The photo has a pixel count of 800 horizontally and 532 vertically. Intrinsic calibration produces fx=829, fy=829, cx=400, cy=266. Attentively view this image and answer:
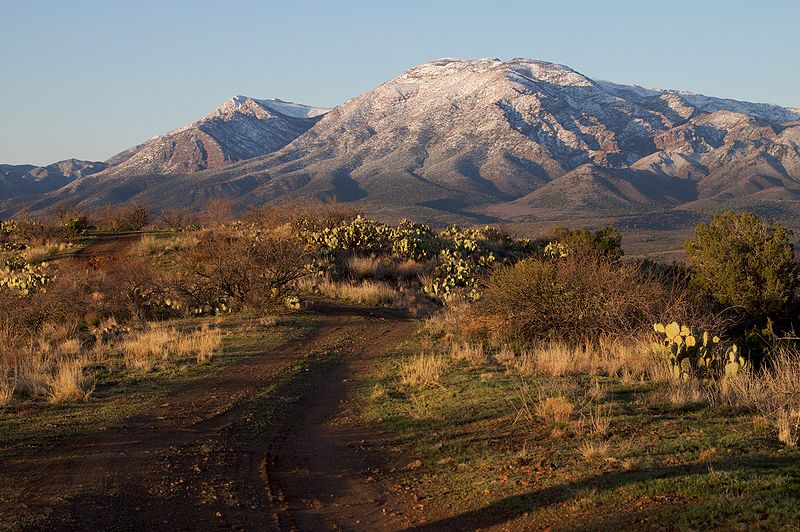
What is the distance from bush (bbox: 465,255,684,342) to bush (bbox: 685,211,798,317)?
4.28 metres

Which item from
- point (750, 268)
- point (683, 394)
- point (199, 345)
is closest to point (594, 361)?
point (683, 394)

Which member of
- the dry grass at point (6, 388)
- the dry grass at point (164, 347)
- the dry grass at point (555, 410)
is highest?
the dry grass at point (6, 388)

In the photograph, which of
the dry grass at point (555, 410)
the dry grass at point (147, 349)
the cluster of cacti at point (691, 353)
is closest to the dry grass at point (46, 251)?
the dry grass at point (147, 349)

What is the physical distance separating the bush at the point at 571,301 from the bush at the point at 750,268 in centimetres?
428

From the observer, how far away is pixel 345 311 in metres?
22.3

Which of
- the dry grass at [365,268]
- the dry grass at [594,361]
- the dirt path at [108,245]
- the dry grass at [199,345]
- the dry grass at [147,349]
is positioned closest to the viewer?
the dry grass at [594,361]

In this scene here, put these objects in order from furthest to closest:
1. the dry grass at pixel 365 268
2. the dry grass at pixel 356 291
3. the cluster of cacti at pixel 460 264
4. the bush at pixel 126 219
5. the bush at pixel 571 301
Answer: the bush at pixel 126 219, the dry grass at pixel 365 268, the cluster of cacti at pixel 460 264, the dry grass at pixel 356 291, the bush at pixel 571 301

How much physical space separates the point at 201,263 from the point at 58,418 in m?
15.9

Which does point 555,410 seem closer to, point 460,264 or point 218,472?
point 218,472

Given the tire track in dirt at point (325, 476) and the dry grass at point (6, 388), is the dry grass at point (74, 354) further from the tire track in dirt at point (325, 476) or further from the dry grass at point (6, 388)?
the tire track in dirt at point (325, 476)

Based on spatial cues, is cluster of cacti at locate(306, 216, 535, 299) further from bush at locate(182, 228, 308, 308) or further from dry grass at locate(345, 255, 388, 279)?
bush at locate(182, 228, 308, 308)

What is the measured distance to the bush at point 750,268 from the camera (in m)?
20.2

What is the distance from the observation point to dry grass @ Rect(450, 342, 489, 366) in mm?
13867

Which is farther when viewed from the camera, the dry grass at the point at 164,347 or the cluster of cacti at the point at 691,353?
the dry grass at the point at 164,347
